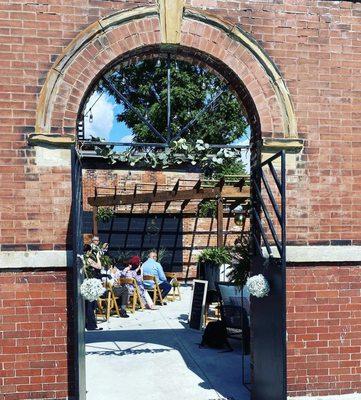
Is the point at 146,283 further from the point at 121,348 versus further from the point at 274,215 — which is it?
the point at 274,215

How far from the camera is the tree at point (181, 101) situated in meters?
23.0

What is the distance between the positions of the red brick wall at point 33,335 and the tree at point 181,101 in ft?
57.0

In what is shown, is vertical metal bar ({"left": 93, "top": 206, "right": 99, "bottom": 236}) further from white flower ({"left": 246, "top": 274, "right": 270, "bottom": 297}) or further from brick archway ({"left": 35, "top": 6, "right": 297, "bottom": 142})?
white flower ({"left": 246, "top": 274, "right": 270, "bottom": 297})

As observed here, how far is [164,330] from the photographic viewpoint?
32.8ft

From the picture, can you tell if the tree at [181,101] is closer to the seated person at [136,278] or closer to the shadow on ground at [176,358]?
the seated person at [136,278]

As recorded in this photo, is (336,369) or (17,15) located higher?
(17,15)

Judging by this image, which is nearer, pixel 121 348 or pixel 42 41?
pixel 42 41

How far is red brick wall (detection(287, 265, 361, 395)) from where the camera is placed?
5.97 m

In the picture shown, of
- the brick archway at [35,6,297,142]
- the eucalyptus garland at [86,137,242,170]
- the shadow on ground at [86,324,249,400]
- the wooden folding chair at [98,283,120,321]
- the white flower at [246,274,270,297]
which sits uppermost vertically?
the brick archway at [35,6,297,142]

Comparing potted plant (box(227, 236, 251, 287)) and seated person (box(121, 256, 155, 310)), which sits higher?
potted plant (box(227, 236, 251, 287))

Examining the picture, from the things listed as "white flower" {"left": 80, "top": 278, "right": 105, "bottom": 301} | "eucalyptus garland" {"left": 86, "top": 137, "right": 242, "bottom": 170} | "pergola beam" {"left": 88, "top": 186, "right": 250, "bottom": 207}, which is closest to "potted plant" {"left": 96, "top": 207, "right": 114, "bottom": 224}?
"pergola beam" {"left": 88, "top": 186, "right": 250, "bottom": 207}

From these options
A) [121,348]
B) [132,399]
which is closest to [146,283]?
[121,348]

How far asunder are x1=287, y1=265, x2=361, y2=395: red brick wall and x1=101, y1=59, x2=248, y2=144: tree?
55.6 feet

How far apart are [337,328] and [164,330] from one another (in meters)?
4.54
